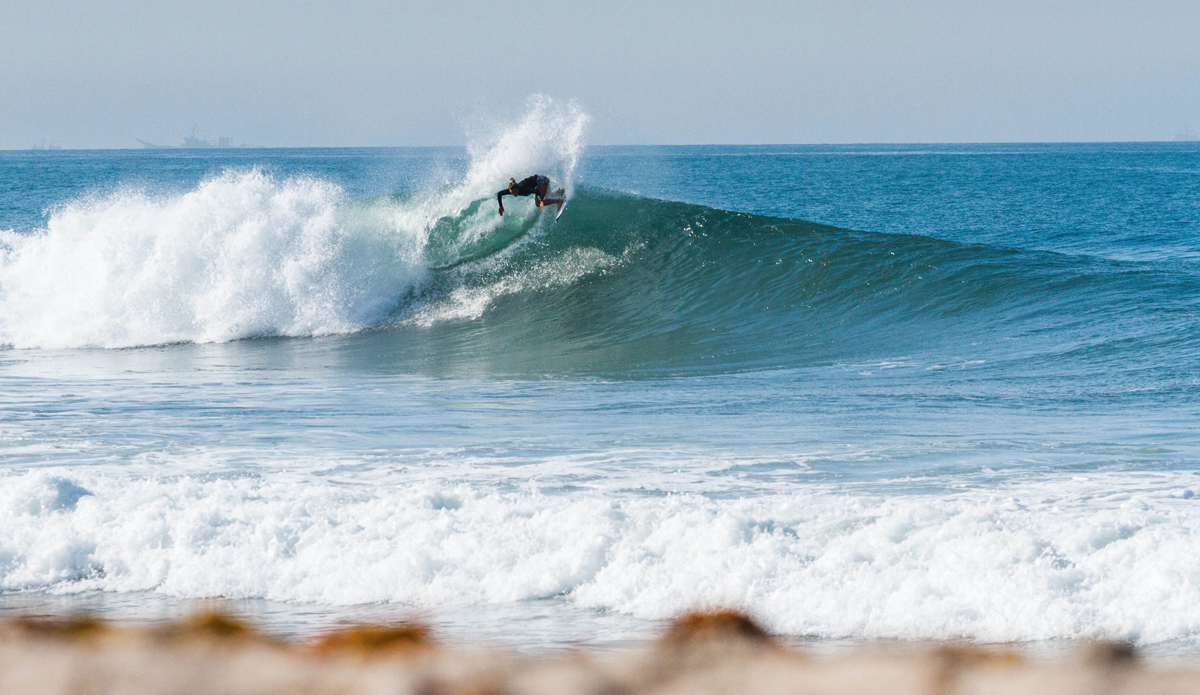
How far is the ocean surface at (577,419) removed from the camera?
4.04 meters

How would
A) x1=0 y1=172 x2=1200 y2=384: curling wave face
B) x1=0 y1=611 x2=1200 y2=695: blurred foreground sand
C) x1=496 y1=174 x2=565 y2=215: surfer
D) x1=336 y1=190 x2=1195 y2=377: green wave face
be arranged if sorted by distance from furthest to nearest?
x1=496 y1=174 x2=565 y2=215: surfer, x1=0 y1=172 x2=1200 y2=384: curling wave face, x1=336 y1=190 x2=1195 y2=377: green wave face, x1=0 y1=611 x2=1200 y2=695: blurred foreground sand

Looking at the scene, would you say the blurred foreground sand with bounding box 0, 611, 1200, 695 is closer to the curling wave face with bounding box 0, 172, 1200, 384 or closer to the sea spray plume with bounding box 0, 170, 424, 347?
the curling wave face with bounding box 0, 172, 1200, 384

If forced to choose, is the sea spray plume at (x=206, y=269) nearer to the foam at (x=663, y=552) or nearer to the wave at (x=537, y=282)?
the wave at (x=537, y=282)

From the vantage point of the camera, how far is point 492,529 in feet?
15.1

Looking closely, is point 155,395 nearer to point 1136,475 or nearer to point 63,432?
point 63,432

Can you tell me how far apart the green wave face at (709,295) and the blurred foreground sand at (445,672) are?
881 centimetres

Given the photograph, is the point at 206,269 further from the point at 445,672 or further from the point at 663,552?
the point at 445,672

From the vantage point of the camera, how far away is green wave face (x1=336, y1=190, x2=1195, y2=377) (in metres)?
11.5

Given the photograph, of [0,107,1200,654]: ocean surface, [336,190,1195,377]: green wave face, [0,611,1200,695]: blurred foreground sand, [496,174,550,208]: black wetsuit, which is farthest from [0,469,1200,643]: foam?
[496,174,550,208]: black wetsuit

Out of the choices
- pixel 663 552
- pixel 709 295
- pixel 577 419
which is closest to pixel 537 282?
pixel 709 295

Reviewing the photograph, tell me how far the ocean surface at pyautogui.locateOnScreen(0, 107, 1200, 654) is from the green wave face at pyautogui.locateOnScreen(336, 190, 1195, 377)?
7cm

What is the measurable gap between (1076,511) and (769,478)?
1.60 m

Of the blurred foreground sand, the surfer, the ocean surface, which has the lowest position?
the ocean surface

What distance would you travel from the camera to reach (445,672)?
1.40 metres
